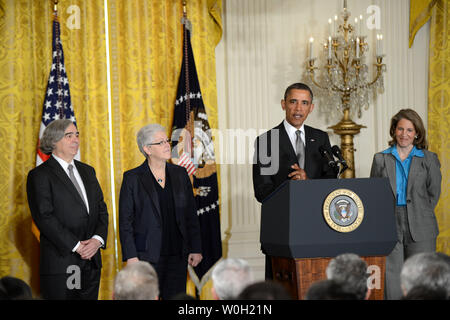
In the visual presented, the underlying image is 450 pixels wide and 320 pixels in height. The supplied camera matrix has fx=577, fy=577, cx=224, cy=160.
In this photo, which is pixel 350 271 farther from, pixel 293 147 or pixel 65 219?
pixel 65 219

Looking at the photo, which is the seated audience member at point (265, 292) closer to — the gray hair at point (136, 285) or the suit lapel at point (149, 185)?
the gray hair at point (136, 285)

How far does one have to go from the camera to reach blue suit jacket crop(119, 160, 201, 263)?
3.44 m

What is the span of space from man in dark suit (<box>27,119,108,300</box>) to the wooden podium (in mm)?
1224

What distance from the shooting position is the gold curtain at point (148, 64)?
5.11m

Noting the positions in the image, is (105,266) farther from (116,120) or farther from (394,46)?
(394,46)

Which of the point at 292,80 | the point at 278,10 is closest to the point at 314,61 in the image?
the point at 292,80

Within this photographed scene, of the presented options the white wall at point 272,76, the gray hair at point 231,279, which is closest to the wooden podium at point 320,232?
the gray hair at point 231,279

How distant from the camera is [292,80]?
551cm

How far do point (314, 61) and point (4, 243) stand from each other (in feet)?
10.4

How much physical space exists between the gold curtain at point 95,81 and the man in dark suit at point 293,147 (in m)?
1.79

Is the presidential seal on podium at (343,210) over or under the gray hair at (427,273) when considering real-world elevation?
over

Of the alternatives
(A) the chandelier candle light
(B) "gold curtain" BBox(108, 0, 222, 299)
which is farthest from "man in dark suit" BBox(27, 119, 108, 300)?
(A) the chandelier candle light

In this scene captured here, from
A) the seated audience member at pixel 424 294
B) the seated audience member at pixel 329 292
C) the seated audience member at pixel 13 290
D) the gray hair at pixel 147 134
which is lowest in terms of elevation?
the seated audience member at pixel 13 290

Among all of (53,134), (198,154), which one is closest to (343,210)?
(53,134)
